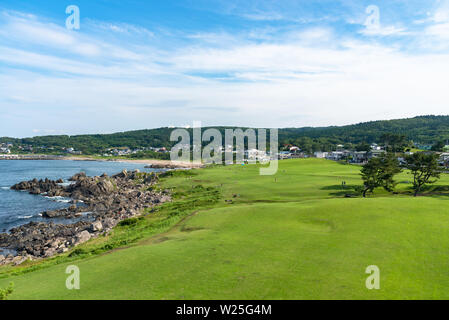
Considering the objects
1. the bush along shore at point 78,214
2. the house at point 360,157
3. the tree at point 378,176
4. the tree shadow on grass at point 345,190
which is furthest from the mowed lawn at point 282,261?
the house at point 360,157

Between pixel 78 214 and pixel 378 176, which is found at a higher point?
pixel 378 176

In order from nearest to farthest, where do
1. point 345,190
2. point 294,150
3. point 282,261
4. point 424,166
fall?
point 282,261 → point 424,166 → point 345,190 → point 294,150

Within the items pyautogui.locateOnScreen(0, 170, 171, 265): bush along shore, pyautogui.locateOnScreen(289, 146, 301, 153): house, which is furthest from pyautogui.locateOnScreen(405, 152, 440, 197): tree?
pyautogui.locateOnScreen(289, 146, 301, 153): house

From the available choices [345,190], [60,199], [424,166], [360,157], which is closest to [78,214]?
[60,199]

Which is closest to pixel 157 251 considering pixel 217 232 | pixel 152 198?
pixel 217 232

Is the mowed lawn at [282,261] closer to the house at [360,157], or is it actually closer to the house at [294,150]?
the house at [360,157]

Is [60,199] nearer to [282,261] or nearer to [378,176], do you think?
[282,261]
